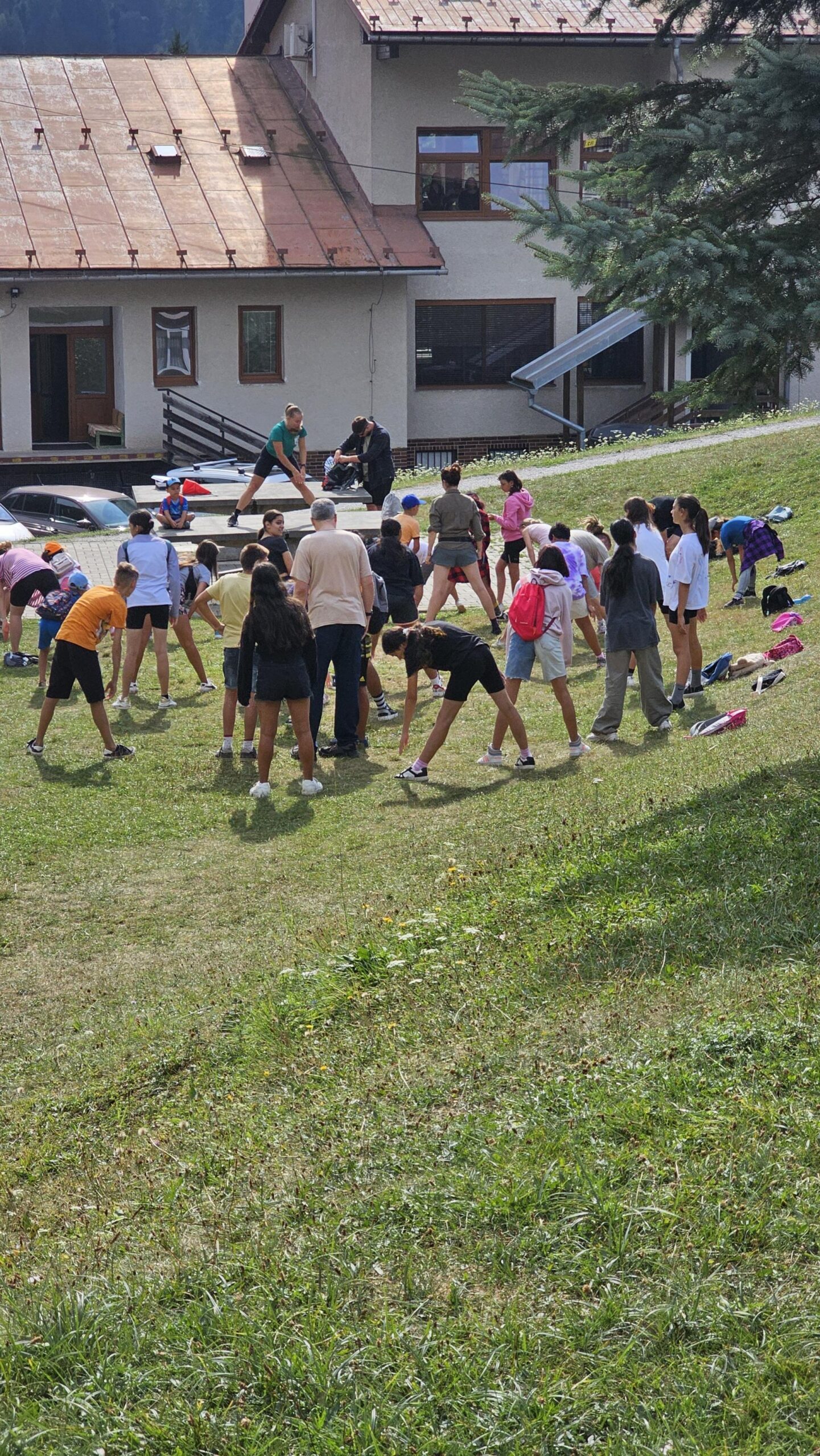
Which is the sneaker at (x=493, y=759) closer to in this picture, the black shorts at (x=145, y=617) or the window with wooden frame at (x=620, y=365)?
the black shorts at (x=145, y=617)

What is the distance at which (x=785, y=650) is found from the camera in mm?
13414

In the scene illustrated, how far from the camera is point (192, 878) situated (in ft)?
31.6

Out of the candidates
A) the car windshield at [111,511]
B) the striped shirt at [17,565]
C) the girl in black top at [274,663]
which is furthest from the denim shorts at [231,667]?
the car windshield at [111,511]

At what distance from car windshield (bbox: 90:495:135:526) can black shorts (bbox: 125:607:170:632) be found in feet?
38.5

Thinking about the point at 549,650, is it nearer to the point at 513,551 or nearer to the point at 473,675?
the point at 473,675

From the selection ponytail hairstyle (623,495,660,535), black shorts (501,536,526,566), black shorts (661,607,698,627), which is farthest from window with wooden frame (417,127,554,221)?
black shorts (661,607,698,627)

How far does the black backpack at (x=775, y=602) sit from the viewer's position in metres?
15.5

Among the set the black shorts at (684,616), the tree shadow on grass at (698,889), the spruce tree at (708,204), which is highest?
the spruce tree at (708,204)

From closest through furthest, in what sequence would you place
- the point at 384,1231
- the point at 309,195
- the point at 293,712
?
the point at 384,1231 < the point at 293,712 < the point at 309,195

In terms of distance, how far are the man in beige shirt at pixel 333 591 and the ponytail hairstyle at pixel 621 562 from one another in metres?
1.87

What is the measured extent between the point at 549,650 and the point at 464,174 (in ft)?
79.0

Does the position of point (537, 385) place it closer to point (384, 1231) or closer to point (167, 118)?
point (167, 118)

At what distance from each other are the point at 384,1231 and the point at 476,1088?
1001mm

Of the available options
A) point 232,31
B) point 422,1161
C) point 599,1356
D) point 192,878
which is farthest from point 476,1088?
point 232,31
